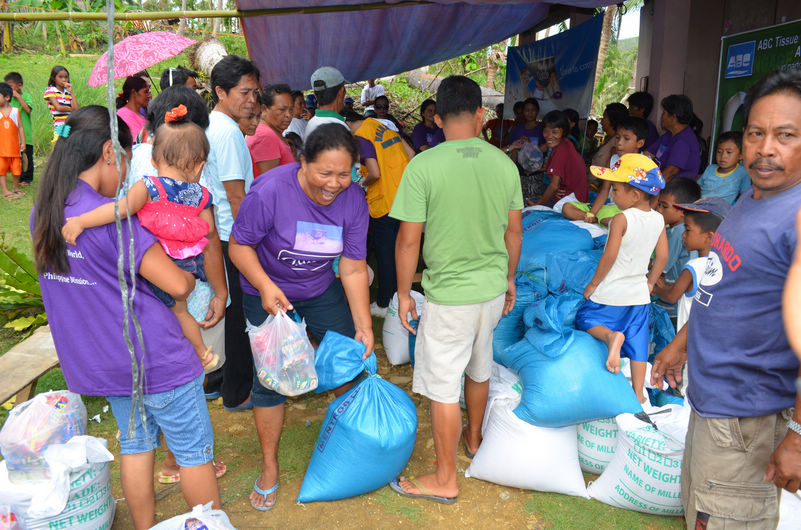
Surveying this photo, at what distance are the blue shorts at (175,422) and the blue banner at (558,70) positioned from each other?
5.77 meters

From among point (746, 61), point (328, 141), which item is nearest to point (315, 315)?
point (328, 141)

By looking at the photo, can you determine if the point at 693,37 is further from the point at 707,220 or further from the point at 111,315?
the point at 111,315

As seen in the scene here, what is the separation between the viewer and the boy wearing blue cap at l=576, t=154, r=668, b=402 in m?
2.76

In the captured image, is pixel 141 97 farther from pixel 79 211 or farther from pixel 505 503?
pixel 505 503

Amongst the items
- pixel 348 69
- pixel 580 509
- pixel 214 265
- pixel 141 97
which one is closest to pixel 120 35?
pixel 348 69

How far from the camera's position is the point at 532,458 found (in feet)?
8.52

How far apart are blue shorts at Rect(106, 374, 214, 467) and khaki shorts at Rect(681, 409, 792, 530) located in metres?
1.58

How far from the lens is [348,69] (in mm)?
6109

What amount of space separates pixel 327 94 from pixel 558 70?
419 cm

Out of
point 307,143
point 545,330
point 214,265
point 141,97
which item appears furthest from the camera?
point 141,97

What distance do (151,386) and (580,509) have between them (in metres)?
1.84

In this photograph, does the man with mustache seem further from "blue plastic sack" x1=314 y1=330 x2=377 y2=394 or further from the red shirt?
the red shirt

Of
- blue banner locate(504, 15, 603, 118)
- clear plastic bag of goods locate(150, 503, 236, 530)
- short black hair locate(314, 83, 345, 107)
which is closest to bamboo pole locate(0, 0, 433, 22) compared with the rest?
short black hair locate(314, 83, 345, 107)

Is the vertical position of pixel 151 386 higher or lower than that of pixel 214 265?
lower
